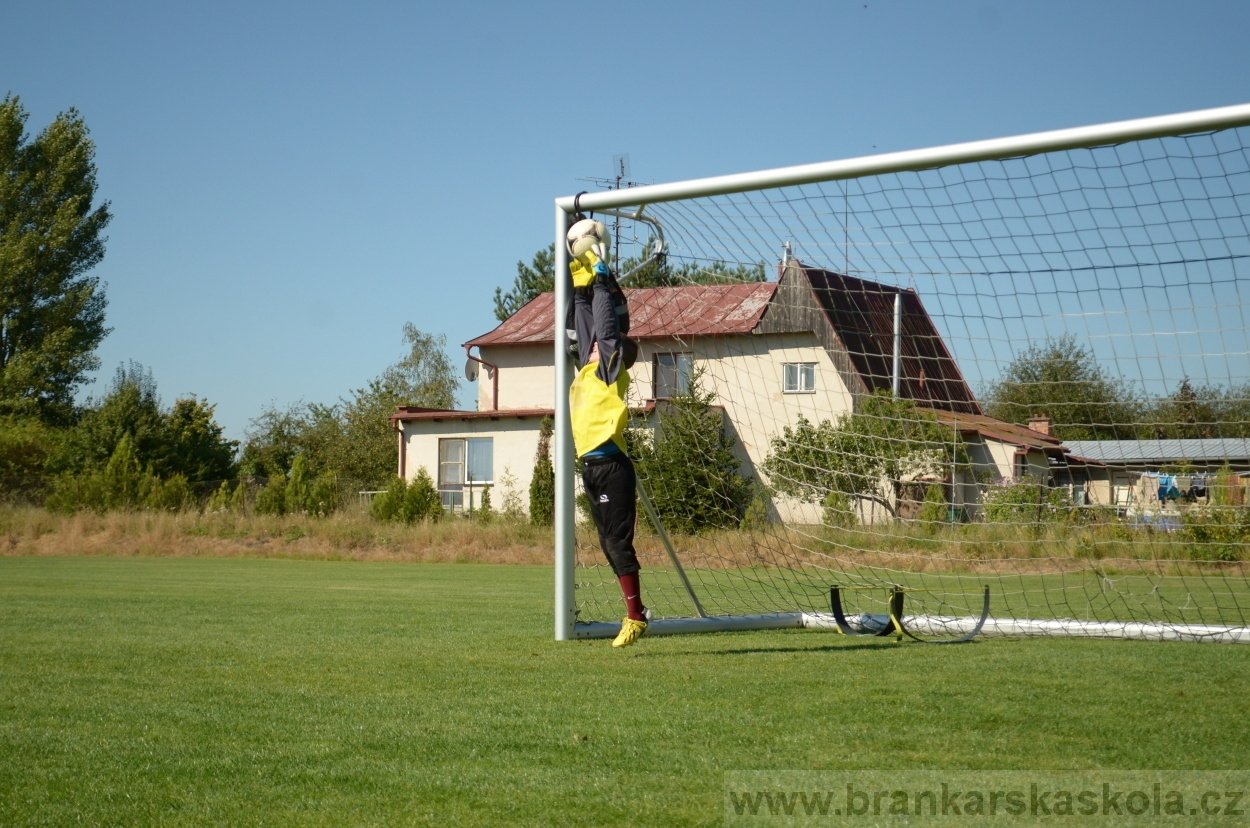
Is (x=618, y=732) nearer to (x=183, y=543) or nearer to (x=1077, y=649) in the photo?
(x=1077, y=649)

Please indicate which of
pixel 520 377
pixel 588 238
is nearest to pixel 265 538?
pixel 520 377

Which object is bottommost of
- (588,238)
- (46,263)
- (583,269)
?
(583,269)

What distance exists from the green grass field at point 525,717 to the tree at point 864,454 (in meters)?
1.39

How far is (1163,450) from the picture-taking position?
7984mm

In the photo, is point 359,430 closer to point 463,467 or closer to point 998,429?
point 463,467

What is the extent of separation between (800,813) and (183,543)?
24155mm

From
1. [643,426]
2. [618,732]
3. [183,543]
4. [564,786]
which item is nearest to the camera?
[564,786]

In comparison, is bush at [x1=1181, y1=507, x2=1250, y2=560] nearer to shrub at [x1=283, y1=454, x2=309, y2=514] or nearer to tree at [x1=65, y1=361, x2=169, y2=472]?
shrub at [x1=283, y1=454, x2=309, y2=514]

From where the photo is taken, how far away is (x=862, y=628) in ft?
25.7

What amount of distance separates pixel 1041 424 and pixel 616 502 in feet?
11.6

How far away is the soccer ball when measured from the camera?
279 inches

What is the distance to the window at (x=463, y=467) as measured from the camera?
35344mm

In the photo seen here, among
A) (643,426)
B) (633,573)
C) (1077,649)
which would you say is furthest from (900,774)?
(643,426)

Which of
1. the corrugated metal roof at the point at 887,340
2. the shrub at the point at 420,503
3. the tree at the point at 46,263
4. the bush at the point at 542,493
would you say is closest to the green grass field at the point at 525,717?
the corrugated metal roof at the point at 887,340
